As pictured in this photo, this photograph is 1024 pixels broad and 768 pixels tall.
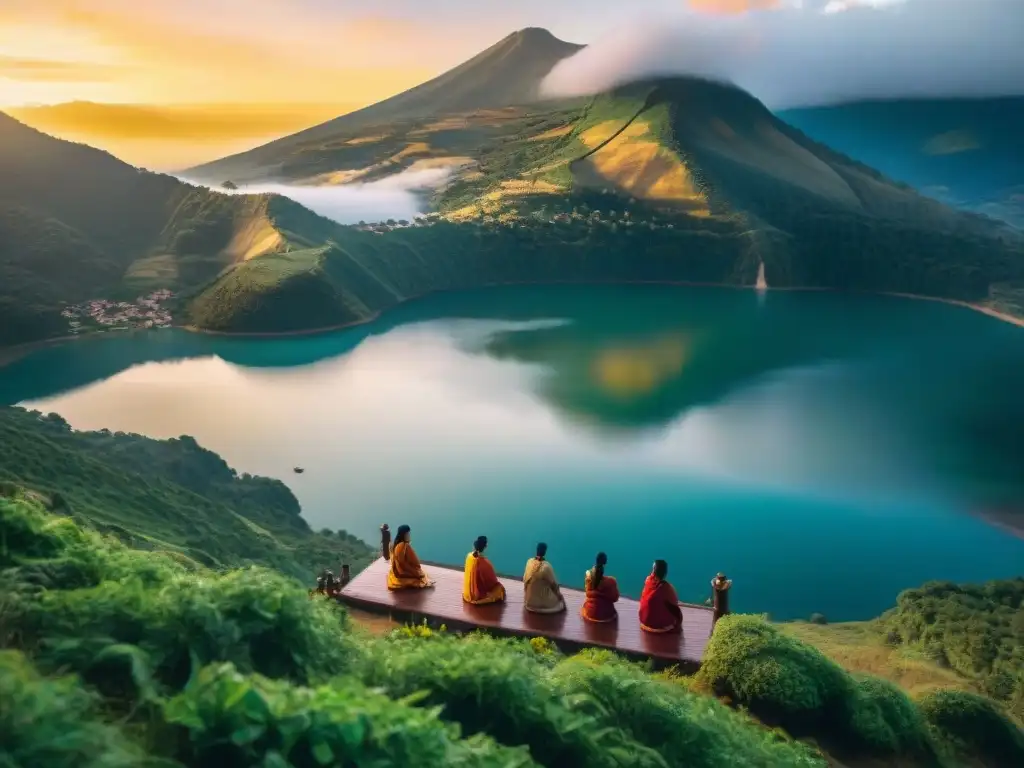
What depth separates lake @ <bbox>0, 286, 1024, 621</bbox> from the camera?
1572 cm

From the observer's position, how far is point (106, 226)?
47.7 meters

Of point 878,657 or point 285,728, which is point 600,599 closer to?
point 878,657

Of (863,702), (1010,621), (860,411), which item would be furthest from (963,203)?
(863,702)

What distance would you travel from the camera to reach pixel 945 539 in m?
16.6

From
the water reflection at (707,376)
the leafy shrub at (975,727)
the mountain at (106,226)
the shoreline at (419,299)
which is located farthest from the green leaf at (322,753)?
the mountain at (106,226)

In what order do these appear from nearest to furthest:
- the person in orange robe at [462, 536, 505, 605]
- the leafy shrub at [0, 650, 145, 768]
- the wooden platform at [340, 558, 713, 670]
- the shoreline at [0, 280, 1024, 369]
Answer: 1. the leafy shrub at [0, 650, 145, 768]
2. the wooden platform at [340, 558, 713, 670]
3. the person in orange robe at [462, 536, 505, 605]
4. the shoreline at [0, 280, 1024, 369]

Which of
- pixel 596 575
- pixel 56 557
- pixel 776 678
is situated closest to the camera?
pixel 56 557

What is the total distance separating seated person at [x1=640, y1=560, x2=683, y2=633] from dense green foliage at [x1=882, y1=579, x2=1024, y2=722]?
408 centimetres

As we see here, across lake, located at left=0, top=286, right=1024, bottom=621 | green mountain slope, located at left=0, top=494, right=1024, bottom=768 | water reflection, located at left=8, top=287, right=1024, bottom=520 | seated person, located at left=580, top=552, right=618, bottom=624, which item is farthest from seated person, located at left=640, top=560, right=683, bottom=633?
water reflection, located at left=8, top=287, right=1024, bottom=520

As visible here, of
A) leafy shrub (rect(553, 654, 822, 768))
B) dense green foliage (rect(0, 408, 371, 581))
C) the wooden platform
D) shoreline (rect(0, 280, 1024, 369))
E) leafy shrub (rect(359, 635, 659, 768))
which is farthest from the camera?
shoreline (rect(0, 280, 1024, 369))

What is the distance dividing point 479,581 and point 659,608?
1571 millimetres

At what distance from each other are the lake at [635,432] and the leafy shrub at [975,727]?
6.97m

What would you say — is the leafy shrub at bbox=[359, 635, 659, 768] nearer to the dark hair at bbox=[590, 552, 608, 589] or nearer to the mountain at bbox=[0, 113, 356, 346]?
the dark hair at bbox=[590, 552, 608, 589]

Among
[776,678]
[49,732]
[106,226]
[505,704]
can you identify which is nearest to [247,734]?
[49,732]
